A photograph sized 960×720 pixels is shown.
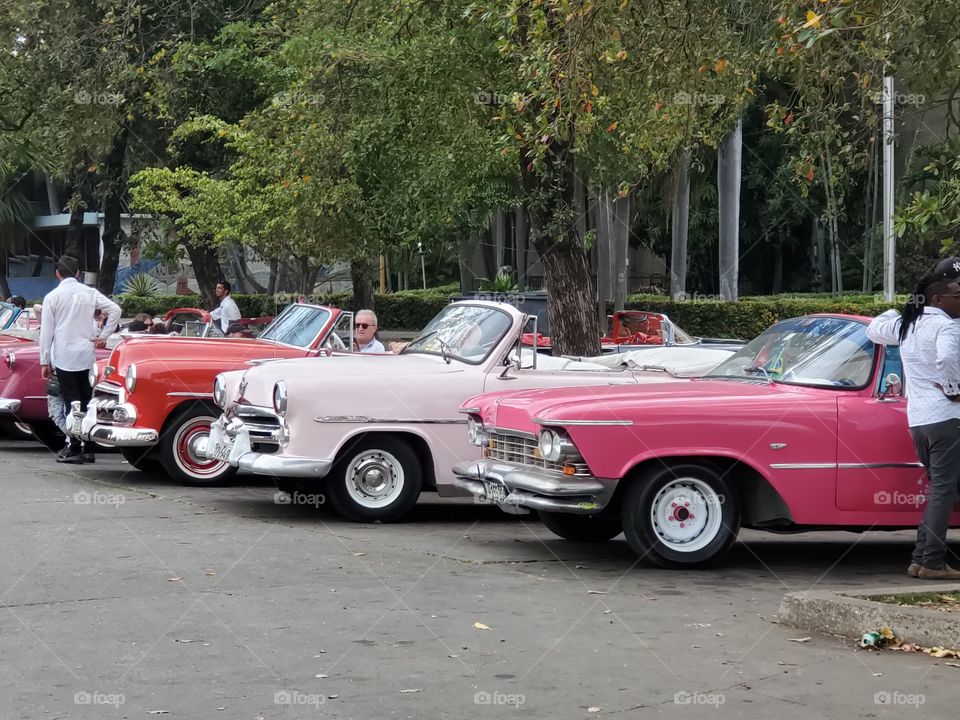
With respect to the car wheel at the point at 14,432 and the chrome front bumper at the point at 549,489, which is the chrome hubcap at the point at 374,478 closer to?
the chrome front bumper at the point at 549,489

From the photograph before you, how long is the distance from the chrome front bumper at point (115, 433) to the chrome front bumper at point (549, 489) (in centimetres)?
434

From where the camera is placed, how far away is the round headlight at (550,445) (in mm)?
8445

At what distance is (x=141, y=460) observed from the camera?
539 inches

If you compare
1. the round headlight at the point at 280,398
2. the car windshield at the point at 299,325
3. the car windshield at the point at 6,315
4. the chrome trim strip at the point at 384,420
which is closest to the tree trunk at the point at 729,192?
the car windshield at the point at 6,315

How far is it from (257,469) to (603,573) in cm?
305

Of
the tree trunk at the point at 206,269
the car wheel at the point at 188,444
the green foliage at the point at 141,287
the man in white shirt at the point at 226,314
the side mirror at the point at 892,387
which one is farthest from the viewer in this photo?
the green foliage at the point at 141,287

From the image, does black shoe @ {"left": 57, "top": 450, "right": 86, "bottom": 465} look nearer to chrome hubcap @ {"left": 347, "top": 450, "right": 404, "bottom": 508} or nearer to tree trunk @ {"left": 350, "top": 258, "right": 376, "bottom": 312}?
chrome hubcap @ {"left": 347, "top": 450, "right": 404, "bottom": 508}

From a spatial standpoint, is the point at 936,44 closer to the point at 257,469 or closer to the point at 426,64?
→ the point at 257,469

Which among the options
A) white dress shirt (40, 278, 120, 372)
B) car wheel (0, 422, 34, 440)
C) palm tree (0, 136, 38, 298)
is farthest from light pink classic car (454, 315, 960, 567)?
palm tree (0, 136, 38, 298)

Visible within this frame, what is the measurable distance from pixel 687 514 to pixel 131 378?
5.88m

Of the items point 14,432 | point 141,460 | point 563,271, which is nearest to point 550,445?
point 141,460

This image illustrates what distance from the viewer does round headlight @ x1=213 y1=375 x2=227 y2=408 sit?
37.3ft

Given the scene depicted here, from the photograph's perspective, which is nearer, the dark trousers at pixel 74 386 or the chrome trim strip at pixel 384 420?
the chrome trim strip at pixel 384 420

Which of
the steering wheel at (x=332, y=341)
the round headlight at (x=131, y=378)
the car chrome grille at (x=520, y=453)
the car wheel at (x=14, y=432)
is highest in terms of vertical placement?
the steering wheel at (x=332, y=341)
